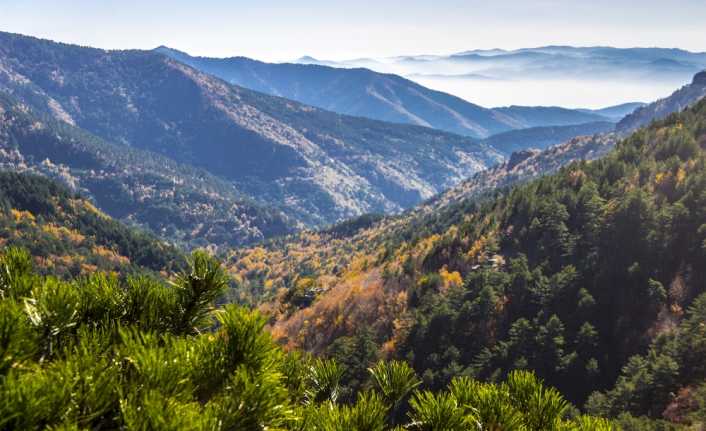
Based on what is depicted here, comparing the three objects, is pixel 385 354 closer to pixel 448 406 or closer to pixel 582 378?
pixel 582 378

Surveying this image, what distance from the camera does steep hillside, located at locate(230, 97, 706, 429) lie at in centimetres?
10869

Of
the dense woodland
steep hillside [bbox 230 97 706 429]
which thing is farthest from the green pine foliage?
steep hillside [bbox 230 97 706 429]

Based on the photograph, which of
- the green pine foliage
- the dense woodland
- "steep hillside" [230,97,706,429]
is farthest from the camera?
"steep hillside" [230,97,706,429]

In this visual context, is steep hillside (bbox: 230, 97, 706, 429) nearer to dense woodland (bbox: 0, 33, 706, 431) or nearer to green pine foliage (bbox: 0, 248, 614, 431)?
dense woodland (bbox: 0, 33, 706, 431)

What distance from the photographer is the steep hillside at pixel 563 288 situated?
109m

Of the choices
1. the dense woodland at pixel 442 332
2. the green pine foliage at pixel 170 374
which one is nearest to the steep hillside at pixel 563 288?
the dense woodland at pixel 442 332

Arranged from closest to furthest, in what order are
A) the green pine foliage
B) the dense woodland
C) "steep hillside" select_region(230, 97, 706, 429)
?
the green pine foliage → the dense woodland → "steep hillside" select_region(230, 97, 706, 429)

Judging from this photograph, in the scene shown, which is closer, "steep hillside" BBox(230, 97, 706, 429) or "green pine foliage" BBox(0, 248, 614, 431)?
"green pine foliage" BBox(0, 248, 614, 431)

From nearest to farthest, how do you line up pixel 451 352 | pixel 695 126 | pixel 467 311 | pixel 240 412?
pixel 240 412, pixel 451 352, pixel 467 311, pixel 695 126

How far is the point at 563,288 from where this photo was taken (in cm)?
12450

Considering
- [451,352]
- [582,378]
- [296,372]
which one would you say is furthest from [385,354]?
[296,372]

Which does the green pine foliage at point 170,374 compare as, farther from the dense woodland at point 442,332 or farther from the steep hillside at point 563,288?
the steep hillside at point 563,288

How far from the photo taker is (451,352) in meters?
119

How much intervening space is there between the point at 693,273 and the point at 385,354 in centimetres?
7735
